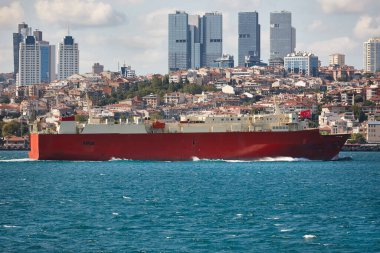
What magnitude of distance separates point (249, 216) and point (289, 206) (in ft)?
12.3

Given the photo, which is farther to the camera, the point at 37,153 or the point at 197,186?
the point at 37,153

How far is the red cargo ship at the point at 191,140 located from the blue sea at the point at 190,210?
5451mm

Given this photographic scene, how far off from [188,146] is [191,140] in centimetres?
51

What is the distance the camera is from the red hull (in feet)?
240

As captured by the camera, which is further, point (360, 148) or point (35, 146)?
point (360, 148)

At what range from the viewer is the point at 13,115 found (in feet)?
549

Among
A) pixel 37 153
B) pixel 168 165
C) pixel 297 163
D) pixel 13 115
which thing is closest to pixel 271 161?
pixel 297 163

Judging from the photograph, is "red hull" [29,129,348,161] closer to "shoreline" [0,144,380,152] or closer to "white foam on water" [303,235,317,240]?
"white foam on water" [303,235,317,240]

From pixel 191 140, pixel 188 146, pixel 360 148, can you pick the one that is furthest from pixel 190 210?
pixel 360 148

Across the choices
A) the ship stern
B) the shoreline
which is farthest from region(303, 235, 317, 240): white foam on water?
the shoreline

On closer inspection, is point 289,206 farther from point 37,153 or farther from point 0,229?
point 37,153

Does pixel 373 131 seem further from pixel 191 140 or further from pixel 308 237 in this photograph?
pixel 308 237

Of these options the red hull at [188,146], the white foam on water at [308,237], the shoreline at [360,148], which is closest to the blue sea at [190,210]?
the white foam on water at [308,237]

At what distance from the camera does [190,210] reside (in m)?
43.1
